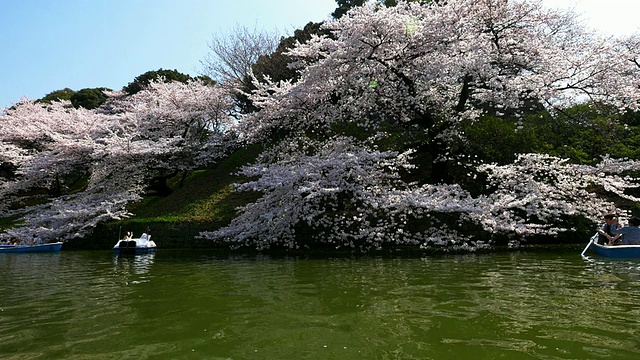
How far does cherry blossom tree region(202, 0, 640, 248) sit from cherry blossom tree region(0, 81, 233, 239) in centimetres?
947

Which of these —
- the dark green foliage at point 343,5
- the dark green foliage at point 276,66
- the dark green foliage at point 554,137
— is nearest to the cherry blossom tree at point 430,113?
the dark green foliage at point 554,137

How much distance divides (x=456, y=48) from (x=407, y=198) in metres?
6.39

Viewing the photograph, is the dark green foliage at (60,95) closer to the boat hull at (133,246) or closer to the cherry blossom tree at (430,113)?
the boat hull at (133,246)

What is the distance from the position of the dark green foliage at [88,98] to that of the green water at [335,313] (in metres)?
43.0

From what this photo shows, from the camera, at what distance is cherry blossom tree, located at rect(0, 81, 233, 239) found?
21094 millimetres

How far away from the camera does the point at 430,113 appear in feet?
56.3

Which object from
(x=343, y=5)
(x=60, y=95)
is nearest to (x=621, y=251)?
(x=343, y=5)

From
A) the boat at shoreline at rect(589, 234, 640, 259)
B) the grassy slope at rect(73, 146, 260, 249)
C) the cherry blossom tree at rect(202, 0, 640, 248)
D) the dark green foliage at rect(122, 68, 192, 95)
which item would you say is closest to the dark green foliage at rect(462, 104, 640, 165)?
the cherry blossom tree at rect(202, 0, 640, 248)

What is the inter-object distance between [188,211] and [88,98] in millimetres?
35185

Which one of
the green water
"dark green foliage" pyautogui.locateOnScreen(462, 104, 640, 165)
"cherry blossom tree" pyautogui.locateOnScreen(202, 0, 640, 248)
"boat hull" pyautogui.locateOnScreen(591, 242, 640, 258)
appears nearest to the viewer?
the green water

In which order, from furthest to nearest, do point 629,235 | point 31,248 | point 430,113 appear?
point 31,248
point 430,113
point 629,235

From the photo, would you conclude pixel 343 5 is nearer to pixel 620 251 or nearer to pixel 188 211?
pixel 188 211

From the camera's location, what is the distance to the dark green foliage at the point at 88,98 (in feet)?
152

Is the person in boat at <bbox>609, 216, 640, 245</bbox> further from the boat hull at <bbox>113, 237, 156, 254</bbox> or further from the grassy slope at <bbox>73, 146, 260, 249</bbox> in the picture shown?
the boat hull at <bbox>113, 237, 156, 254</bbox>
